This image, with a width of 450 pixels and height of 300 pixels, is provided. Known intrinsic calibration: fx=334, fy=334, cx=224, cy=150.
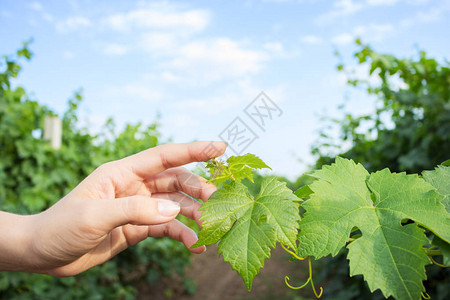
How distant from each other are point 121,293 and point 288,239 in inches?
199

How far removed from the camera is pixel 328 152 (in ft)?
20.1

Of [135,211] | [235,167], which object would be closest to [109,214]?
[135,211]

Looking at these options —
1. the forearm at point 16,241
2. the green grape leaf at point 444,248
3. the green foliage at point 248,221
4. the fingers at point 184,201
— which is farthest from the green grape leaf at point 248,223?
the forearm at point 16,241

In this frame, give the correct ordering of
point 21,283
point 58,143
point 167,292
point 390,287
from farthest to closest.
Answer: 1. point 167,292
2. point 58,143
3. point 21,283
4. point 390,287

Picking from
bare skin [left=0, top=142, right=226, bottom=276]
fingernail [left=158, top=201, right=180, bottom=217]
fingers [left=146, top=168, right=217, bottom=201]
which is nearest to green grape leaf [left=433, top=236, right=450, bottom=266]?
bare skin [left=0, top=142, right=226, bottom=276]

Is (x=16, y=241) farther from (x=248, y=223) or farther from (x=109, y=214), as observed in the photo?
(x=248, y=223)

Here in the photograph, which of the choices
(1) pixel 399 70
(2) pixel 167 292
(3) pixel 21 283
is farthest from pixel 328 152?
(3) pixel 21 283

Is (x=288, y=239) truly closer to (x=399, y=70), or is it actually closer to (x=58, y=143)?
(x=399, y=70)

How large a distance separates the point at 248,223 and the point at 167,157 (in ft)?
2.46

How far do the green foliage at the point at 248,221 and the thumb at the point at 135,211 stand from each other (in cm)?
33

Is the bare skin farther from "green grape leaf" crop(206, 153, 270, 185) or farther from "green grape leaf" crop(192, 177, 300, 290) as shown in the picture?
"green grape leaf" crop(192, 177, 300, 290)

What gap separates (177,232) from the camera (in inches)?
81.2

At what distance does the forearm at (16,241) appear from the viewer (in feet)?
5.87

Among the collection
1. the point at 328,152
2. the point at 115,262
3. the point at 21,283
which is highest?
the point at 21,283
